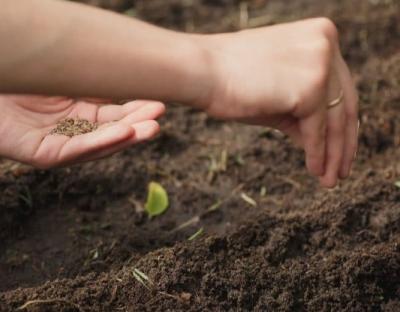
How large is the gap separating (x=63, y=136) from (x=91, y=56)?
1.14 ft

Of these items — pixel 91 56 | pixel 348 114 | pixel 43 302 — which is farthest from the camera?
pixel 348 114

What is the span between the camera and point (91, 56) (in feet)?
4.69

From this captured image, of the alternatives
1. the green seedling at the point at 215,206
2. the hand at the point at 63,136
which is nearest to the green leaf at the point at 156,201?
the green seedling at the point at 215,206

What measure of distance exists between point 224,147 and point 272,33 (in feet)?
2.58

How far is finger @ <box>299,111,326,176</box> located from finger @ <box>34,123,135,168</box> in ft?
1.31

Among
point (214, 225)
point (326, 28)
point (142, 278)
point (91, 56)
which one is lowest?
point (214, 225)

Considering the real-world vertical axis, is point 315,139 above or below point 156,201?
above

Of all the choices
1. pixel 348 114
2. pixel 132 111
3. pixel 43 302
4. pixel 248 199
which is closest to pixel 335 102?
pixel 348 114

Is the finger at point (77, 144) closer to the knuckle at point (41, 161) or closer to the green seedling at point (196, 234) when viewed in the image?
the knuckle at point (41, 161)

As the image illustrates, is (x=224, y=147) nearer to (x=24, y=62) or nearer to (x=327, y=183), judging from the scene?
(x=327, y=183)

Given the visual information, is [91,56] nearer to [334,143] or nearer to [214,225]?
[334,143]

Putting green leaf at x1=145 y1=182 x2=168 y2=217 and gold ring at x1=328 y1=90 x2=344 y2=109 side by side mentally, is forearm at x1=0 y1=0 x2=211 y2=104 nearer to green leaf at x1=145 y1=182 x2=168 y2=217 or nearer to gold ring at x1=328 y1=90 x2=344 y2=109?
gold ring at x1=328 y1=90 x2=344 y2=109

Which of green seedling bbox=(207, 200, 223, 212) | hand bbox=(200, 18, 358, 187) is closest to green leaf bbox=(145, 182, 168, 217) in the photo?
green seedling bbox=(207, 200, 223, 212)

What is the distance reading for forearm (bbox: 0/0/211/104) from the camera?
137 cm
